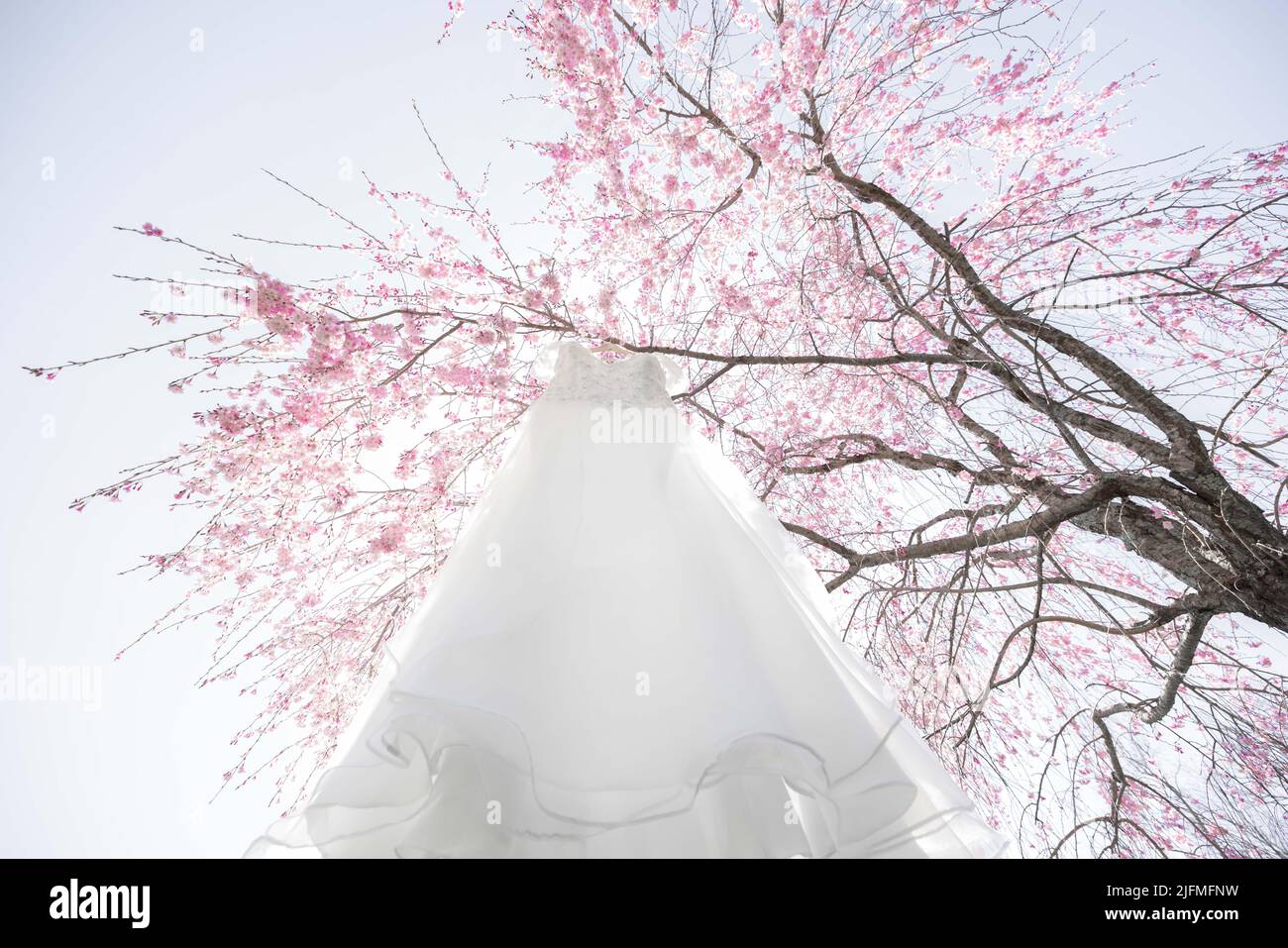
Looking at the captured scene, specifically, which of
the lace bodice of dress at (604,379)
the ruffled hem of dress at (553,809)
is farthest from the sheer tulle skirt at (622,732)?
the lace bodice of dress at (604,379)

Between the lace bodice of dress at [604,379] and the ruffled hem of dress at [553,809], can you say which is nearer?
the ruffled hem of dress at [553,809]

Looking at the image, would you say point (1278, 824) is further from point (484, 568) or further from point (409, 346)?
point (409, 346)

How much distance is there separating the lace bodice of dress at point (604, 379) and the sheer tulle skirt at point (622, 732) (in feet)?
2.08

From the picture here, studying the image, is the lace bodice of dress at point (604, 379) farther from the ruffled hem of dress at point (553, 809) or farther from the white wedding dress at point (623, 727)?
the ruffled hem of dress at point (553, 809)

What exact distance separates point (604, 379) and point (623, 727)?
1197mm

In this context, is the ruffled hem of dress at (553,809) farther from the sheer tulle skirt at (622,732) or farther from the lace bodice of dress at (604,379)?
the lace bodice of dress at (604,379)

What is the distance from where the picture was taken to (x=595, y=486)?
1507 mm

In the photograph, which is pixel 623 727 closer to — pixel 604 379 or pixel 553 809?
pixel 553 809

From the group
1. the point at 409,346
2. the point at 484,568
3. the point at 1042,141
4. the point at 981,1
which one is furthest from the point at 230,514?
the point at 1042,141

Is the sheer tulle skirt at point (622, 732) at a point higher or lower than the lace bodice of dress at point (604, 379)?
lower

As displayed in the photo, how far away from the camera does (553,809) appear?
2.81 feet

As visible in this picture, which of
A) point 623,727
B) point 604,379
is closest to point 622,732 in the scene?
point 623,727

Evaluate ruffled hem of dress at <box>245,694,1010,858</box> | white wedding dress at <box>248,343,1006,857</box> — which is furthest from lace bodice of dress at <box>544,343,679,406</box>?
ruffled hem of dress at <box>245,694,1010,858</box>

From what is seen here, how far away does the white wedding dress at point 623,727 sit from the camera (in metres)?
0.88
